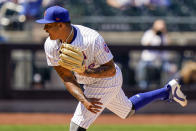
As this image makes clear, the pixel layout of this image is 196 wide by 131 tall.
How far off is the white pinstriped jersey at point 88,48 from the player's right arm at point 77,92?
147 mm

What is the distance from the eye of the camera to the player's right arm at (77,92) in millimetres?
4898

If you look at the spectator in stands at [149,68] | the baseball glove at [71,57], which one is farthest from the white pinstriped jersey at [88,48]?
the spectator in stands at [149,68]

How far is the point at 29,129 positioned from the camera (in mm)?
8703

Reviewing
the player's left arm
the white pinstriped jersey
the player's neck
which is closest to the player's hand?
the player's left arm

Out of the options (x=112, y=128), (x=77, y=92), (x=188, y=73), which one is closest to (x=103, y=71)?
A: (x=77, y=92)

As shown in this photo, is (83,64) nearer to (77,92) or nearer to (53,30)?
(77,92)

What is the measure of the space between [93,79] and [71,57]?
0.59 meters

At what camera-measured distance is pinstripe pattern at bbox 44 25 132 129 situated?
5082 millimetres

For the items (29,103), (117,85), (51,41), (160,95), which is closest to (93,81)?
(117,85)

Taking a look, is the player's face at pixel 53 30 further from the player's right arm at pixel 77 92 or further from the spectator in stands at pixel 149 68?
the spectator in stands at pixel 149 68

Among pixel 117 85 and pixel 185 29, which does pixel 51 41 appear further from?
pixel 185 29

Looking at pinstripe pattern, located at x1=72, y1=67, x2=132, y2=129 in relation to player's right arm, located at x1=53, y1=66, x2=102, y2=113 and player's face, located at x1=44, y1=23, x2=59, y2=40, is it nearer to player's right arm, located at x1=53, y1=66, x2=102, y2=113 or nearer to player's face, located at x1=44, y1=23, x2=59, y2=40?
player's right arm, located at x1=53, y1=66, x2=102, y2=113

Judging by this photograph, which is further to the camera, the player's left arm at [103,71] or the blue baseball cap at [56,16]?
the player's left arm at [103,71]

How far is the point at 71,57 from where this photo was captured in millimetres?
4902
